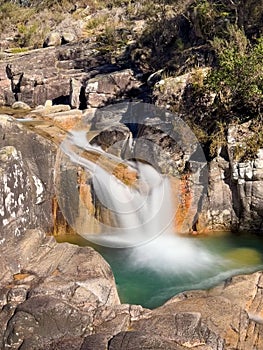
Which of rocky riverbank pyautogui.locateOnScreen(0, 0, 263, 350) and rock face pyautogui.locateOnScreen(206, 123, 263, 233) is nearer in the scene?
rocky riverbank pyautogui.locateOnScreen(0, 0, 263, 350)

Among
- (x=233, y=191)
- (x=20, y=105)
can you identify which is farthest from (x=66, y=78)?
(x=233, y=191)

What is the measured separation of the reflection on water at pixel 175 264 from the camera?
324 inches

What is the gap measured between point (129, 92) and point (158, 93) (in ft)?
14.2

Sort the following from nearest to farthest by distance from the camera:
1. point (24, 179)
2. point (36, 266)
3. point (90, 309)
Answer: point (90, 309) < point (36, 266) < point (24, 179)

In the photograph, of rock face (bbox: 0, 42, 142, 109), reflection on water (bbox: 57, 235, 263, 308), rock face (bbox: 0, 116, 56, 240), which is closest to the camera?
reflection on water (bbox: 57, 235, 263, 308)

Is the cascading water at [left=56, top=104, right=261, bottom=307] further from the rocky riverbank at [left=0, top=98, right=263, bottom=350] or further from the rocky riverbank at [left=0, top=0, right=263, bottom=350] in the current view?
the rocky riverbank at [left=0, top=98, right=263, bottom=350]

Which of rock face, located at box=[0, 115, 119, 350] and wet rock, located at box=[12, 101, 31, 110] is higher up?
wet rock, located at box=[12, 101, 31, 110]

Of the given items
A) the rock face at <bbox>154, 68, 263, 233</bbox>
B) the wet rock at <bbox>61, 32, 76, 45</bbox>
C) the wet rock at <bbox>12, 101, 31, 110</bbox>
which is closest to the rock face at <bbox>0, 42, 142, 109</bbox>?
the wet rock at <bbox>12, 101, 31, 110</bbox>

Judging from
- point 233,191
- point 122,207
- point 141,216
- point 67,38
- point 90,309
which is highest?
point 67,38

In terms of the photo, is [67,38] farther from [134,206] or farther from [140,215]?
[140,215]

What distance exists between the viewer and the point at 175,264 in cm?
918

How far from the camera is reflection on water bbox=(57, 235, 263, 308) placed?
8242 mm

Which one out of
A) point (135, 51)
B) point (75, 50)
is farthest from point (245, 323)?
point (75, 50)

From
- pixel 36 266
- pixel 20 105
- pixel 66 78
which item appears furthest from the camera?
pixel 66 78
